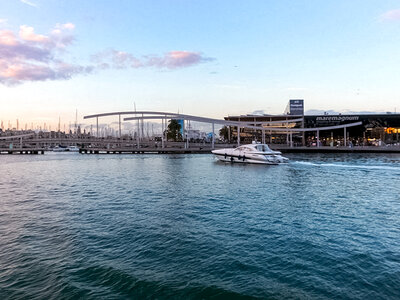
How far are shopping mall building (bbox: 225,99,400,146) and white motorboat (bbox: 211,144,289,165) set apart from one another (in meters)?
58.6

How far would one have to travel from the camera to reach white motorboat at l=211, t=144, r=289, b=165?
5331 cm

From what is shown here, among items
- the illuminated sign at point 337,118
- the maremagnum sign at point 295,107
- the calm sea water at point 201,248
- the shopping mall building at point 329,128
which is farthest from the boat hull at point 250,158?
the maremagnum sign at point 295,107

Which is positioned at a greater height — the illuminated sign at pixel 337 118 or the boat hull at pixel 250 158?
the illuminated sign at pixel 337 118

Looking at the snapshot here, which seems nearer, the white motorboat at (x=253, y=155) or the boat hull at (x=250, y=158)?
the boat hull at (x=250, y=158)

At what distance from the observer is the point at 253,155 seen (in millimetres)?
54594

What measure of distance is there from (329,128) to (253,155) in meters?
72.7

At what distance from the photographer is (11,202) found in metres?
19.4

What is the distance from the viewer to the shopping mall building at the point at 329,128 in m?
124

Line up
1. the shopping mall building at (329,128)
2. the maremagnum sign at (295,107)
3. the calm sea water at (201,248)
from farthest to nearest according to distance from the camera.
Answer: the maremagnum sign at (295,107) → the shopping mall building at (329,128) → the calm sea water at (201,248)

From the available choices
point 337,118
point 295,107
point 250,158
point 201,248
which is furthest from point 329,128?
point 201,248

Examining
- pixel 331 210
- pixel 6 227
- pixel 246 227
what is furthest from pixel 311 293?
pixel 6 227

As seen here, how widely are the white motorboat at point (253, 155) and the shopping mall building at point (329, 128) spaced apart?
58.6 meters

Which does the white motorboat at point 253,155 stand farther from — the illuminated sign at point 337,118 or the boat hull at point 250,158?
the illuminated sign at point 337,118

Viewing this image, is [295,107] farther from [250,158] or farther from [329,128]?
[250,158]
